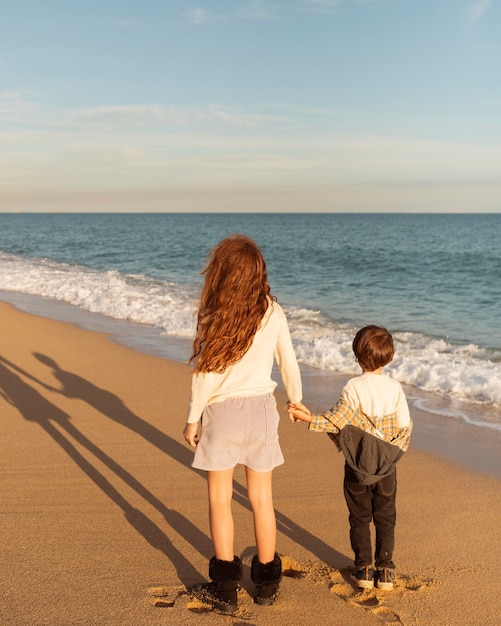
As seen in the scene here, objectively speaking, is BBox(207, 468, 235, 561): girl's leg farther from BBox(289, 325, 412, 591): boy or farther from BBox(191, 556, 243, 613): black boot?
BBox(289, 325, 412, 591): boy

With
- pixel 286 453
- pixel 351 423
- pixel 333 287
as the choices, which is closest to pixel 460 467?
pixel 286 453

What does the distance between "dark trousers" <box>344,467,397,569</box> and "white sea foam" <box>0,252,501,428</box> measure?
3.51m

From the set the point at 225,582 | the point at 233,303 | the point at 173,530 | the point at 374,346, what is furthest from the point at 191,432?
the point at 173,530

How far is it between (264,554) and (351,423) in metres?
0.79

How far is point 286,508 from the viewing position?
14.8 ft

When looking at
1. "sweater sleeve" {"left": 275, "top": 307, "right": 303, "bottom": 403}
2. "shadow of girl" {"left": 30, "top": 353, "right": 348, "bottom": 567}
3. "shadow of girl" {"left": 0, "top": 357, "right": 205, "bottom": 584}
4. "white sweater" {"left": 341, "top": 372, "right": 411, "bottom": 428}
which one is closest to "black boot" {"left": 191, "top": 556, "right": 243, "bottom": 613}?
"shadow of girl" {"left": 0, "top": 357, "right": 205, "bottom": 584}

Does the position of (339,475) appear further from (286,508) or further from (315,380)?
(315,380)

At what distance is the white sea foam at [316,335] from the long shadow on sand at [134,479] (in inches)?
125

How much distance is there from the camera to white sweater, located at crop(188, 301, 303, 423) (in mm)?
3170

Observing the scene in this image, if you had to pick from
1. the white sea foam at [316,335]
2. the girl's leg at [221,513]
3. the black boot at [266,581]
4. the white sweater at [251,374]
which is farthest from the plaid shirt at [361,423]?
the white sea foam at [316,335]

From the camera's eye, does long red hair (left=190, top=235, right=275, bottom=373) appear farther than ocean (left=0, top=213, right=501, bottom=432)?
No

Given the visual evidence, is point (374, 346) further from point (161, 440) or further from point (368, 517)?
point (161, 440)

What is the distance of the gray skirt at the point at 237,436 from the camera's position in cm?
316

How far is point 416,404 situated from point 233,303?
15.5 feet
